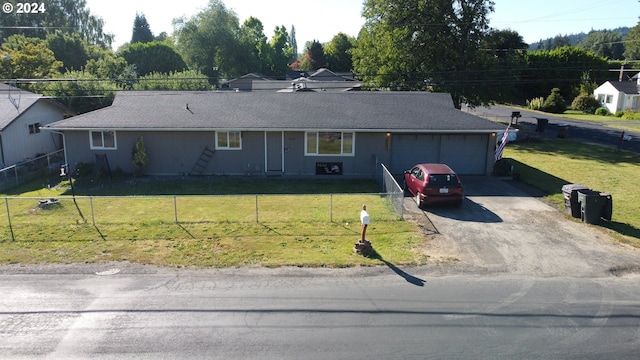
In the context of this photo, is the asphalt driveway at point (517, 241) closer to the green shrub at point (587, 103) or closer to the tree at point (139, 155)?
the tree at point (139, 155)

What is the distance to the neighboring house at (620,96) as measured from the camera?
2191 inches

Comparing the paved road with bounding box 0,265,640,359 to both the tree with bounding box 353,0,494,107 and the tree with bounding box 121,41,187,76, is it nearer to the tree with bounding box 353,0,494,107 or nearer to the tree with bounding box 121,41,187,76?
the tree with bounding box 353,0,494,107

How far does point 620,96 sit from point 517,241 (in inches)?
2141

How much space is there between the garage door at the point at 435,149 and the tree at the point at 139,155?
Answer: 1262 centimetres

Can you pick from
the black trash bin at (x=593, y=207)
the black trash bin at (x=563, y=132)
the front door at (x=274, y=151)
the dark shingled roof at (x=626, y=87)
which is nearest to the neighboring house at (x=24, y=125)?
the front door at (x=274, y=151)

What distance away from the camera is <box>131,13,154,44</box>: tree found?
112 meters

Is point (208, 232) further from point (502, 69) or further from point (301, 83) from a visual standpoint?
point (502, 69)

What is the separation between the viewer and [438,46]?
35969 millimetres

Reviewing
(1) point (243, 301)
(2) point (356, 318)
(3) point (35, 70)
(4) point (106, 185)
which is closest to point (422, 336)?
(2) point (356, 318)

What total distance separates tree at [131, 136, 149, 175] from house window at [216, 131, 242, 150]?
363cm

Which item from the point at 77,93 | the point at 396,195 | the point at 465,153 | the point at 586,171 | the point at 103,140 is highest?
the point at 77,93

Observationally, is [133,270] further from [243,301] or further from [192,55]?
[192,55]

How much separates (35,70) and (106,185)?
2864 cm

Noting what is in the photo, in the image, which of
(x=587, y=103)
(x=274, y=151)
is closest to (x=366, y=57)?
(x=274, y=151)
